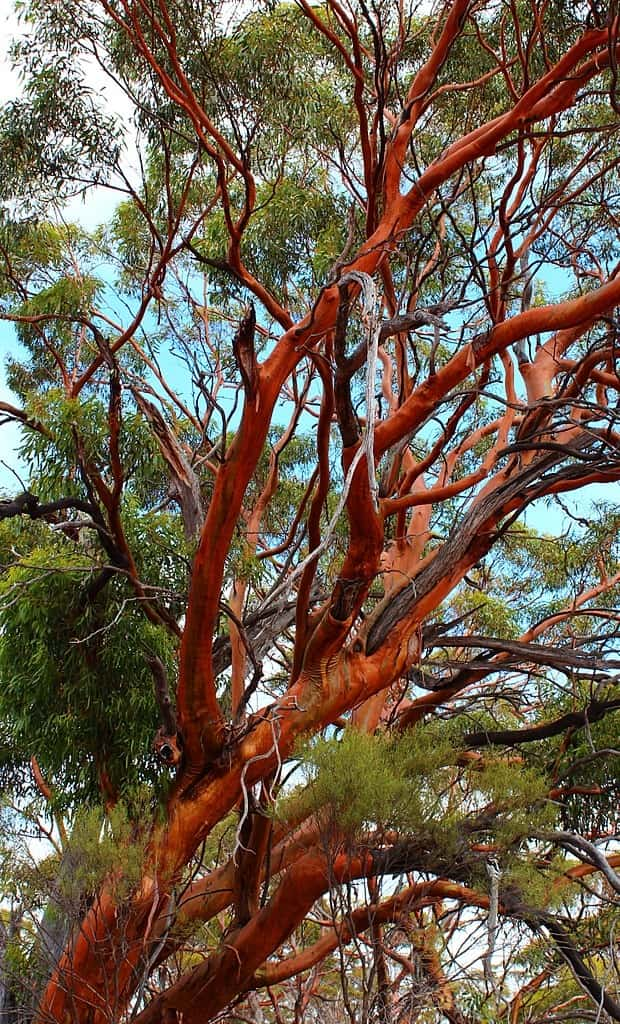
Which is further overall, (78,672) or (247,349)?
(78,672)

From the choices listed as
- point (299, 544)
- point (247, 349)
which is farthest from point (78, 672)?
point (247, 349)

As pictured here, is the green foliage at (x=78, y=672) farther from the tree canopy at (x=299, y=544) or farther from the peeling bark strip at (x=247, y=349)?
the peeling bark strip at (x=247, y=349)

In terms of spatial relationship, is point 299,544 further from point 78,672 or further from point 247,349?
point 247,349

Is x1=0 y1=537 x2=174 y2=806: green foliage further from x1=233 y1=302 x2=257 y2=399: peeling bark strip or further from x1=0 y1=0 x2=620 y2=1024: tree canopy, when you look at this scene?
x1=233 y1=302 x2=257 y2=399: peeling bark strip

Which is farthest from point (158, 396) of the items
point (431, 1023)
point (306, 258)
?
point (431, 1023)

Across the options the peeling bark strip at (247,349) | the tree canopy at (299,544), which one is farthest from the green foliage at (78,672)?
the peeling bark strip at (247,349)

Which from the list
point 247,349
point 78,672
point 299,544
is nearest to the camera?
point 247,349

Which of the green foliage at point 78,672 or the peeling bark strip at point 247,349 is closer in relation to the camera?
the peeling bark strip at point 247,349

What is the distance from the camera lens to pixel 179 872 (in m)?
4.39

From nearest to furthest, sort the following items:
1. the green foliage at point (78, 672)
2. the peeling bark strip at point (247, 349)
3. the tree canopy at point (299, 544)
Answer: the peeling bark strip at point (247, 349)
the tree canopy at point (299, 544)
the green foliage at point (78, 672)

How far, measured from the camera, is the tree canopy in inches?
161

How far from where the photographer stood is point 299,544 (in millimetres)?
5496

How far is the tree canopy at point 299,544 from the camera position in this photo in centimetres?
410

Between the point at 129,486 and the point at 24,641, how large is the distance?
4.68 feet
